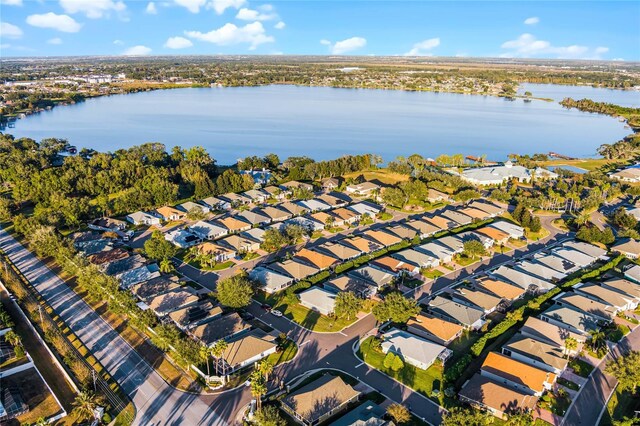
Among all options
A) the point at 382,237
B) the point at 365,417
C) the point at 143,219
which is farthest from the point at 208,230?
the point at 365,417

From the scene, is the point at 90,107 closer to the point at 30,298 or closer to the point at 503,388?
the point at 30,298

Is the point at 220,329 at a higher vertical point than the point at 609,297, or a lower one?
higher

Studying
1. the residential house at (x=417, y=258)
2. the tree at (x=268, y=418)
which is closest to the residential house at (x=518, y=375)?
the tree at (x=268, y=418)

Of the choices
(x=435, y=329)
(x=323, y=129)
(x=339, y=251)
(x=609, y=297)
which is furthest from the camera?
(x=323, y=129)

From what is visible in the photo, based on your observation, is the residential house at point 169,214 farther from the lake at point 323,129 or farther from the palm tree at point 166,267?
the lake at point 323,129

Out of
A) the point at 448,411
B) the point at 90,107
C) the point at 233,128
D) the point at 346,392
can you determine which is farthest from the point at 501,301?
the point at 90,107

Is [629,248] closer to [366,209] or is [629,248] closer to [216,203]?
[366,209]

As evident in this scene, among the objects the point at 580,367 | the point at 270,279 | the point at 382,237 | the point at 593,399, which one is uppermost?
the point at 382,237
